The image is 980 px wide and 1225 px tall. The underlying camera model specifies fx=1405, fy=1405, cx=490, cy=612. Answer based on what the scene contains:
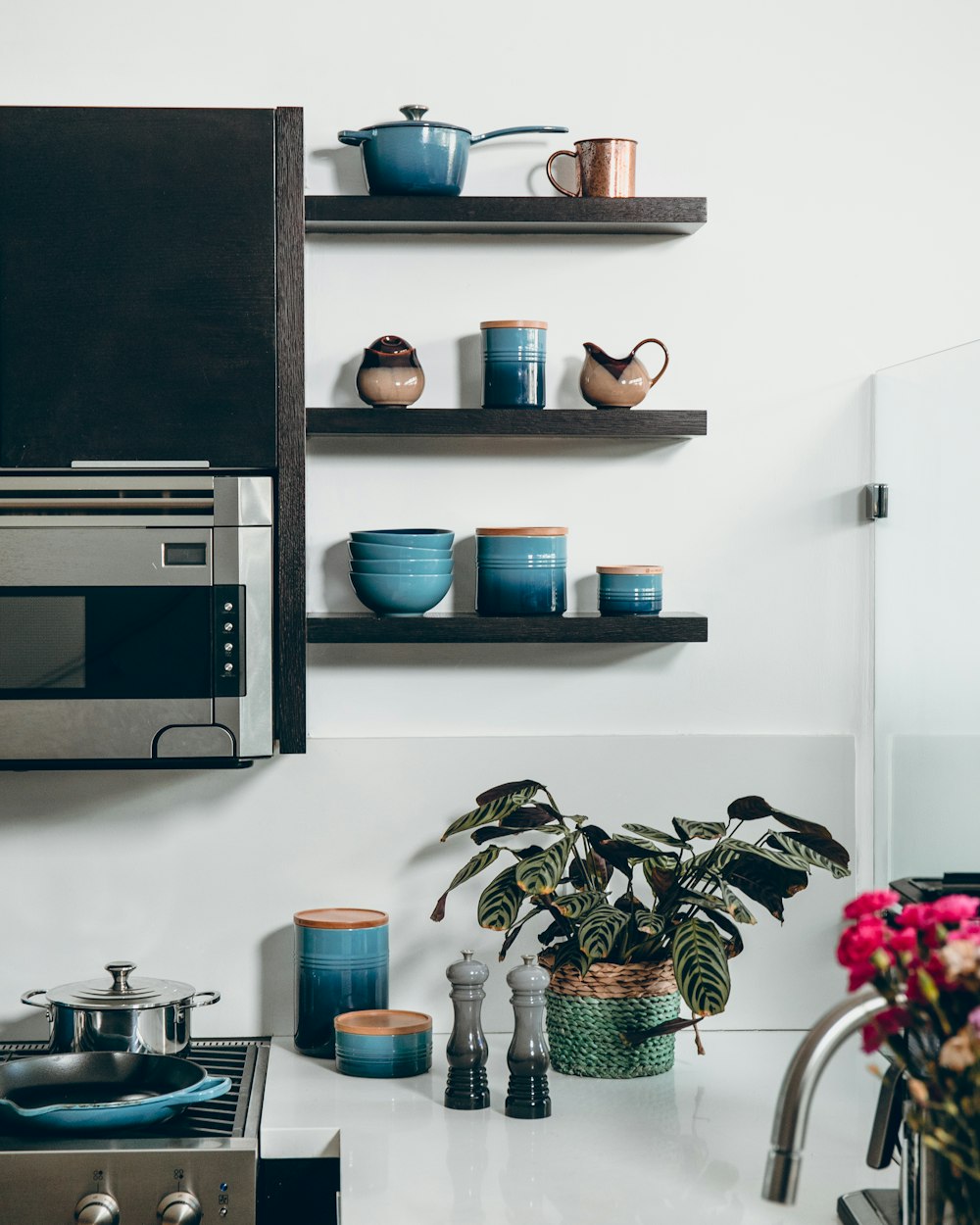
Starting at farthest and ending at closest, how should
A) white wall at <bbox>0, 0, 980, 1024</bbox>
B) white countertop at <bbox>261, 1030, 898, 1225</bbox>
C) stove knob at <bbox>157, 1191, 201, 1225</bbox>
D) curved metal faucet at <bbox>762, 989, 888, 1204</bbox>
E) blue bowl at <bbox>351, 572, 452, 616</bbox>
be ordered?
white wall at <bbox>0, 0, 980, 1024</bbox> < blue bowl at <bbox>351, 572, 452, 616</bbox> < stove knob at <bbox>157, 1191, 201, 1225</bbox> < white countertop at <bbox>261, 1030, 898, 1225</bbox> < curved metal faucet at <bbox>762, 989, 888, 1204</bbox>

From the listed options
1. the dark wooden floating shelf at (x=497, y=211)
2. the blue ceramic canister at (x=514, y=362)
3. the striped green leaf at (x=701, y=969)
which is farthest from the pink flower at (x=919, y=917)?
the dark wooden floating shelf at (x=497, y=211)

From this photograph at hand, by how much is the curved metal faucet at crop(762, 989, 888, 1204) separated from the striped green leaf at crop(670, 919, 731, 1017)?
754mm

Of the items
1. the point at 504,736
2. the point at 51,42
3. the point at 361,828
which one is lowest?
the point at 361,828

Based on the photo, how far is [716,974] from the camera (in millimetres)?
1838

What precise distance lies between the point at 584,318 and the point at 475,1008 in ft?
3.54

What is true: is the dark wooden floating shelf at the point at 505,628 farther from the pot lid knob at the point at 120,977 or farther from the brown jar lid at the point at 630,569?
the pot lid knob at the point at 120,977

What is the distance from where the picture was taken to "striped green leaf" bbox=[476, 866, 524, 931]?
195 centimetres

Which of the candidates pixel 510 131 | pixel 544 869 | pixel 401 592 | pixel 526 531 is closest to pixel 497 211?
pixel 510 131

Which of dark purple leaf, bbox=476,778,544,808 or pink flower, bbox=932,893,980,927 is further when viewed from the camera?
dark purple leaf, bbox=476,778,544,808

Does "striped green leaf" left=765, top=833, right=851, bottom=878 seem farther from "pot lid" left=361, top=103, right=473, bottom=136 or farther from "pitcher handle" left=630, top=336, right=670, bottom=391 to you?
"pot lid" left=361, top=103, right=473, bottom=136

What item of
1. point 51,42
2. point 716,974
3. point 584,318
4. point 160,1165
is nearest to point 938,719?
point 716,974

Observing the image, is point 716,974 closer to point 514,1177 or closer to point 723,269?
point 514,1177

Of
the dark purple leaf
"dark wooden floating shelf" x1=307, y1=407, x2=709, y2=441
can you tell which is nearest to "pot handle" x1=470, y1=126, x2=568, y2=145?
"dark wooden floating shelf" x1=307, y1=407, x2=709, y2=441

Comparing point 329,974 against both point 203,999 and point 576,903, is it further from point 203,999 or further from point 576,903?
point 576,903
